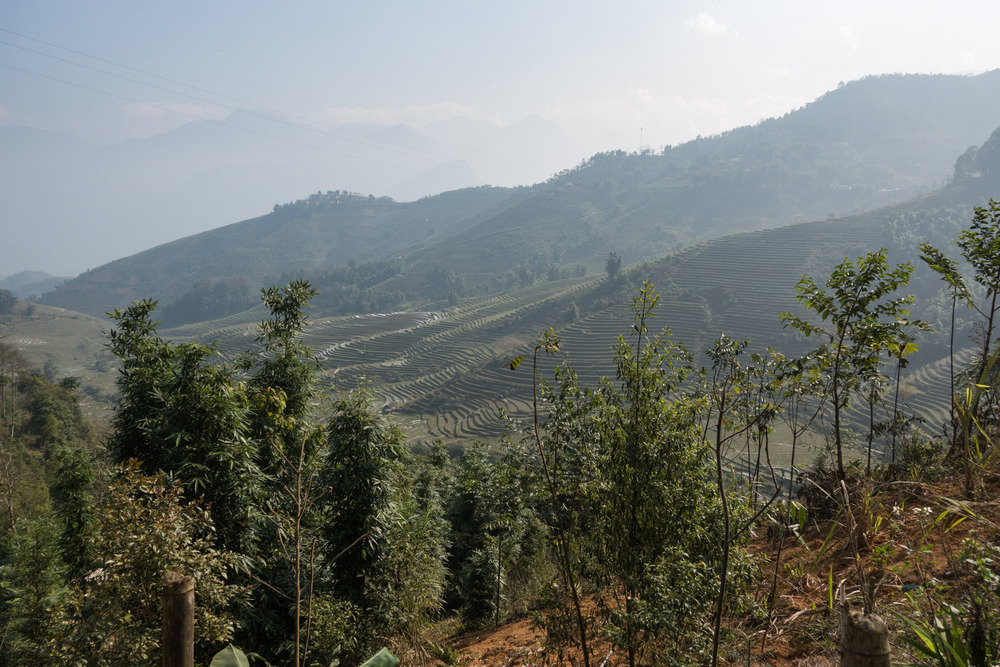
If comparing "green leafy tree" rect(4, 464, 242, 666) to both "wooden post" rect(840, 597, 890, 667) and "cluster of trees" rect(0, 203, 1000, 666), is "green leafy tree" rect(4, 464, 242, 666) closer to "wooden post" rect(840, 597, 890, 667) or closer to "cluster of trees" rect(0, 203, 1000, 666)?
"cluster of trees" rect(0, 203, 1000, 666)

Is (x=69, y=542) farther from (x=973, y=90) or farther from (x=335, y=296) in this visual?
(x=973, y=90)

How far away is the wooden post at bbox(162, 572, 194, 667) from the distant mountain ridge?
11045 centimetres

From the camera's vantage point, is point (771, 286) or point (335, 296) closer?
point (771, 286)

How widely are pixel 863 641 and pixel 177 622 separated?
237 centimetres

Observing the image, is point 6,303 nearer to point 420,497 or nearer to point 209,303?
point 209,303

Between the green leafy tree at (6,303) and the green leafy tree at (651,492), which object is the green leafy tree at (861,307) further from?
the green leafy tree at (6,303)

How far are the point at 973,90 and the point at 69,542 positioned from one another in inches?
10911

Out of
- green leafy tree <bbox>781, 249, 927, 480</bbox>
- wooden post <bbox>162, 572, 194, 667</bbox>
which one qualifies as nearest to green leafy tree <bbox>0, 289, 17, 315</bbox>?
wooden post <bbox>162, 572, 194, 667</bbox>

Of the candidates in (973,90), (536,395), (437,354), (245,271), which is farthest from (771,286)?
(973,90)

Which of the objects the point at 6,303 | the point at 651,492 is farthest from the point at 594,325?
the point at 6,303

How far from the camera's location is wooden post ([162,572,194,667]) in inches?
78.5

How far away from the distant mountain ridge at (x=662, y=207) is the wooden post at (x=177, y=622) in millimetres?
110453

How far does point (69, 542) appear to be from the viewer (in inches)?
386

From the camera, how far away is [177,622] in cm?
203
